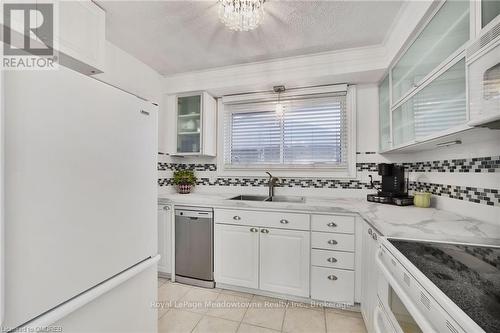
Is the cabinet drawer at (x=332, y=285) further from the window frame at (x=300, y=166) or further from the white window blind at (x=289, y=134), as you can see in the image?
the white window blind at (x=289, y=134)

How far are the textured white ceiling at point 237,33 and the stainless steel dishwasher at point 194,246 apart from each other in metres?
1.62

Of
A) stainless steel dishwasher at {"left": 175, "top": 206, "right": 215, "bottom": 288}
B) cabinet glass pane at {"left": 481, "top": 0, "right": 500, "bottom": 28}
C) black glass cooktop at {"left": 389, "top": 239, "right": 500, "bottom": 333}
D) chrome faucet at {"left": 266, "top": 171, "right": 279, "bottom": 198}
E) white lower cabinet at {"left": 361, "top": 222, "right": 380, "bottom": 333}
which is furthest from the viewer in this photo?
chrome faucet at {"left": 266, "top": 171, "right": 279, "bottom": 198}

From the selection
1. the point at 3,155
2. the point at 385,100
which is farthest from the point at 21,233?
the point at 385,100

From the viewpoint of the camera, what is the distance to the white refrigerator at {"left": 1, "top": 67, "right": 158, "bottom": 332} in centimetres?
63

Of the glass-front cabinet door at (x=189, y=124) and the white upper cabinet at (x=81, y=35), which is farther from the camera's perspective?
the glass-front cabinet door at (x=189, y=124)

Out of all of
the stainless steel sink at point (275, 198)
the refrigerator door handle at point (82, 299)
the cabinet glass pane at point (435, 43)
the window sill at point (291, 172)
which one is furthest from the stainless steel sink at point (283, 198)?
the refrigerator door handle at point (82, 299)

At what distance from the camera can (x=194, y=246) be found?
2.25 m

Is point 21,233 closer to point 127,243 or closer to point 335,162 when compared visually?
point 127,243

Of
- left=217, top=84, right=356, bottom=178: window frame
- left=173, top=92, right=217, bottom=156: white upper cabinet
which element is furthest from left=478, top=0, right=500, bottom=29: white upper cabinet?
left=173, top=92, right=217, bottom=156: white upper cabinet

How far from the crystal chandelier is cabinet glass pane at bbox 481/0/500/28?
45.4 inches

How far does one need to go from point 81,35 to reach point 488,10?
219 centimetres

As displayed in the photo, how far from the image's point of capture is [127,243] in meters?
1.02

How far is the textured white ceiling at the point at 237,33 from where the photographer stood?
1.61 meters

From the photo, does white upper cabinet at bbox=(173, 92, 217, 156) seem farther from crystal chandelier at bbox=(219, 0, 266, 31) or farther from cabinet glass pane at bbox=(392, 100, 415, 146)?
cabinet glass pane at bbox=(392, 100, 415, 146)
